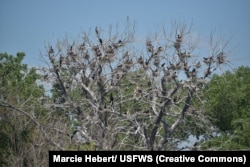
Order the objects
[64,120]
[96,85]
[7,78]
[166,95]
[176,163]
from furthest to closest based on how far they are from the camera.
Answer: [7,78], [64,120], [96,85], [166,95], [176,163]

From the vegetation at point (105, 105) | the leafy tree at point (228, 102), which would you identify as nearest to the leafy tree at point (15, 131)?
the vegetation at point (105, 105)

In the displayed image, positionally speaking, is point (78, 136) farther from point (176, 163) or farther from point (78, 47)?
point (176, 163)

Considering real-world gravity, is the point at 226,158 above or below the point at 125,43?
below

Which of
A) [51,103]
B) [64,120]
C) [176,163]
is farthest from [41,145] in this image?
[176,163]

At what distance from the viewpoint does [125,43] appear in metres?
18.3

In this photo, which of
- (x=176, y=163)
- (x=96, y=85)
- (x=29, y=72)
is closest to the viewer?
(x=176, y=163)

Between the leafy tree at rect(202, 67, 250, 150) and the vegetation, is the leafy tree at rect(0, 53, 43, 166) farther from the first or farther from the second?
the leafy tree at rect(202, 67, 250, 150)

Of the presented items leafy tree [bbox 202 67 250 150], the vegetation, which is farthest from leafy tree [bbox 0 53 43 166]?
leafy tree [bbox 202 67 250 150]

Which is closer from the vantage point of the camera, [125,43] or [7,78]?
[125,43]

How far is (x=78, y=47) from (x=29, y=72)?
15326mm

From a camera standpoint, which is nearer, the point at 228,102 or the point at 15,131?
the point at 15,131

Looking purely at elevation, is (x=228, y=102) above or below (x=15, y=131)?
above

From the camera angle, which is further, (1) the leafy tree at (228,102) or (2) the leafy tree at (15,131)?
(1) the leafy tree at (228,102)

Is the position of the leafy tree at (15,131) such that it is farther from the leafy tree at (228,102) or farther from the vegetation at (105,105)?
the leafy tree at (228,102)
